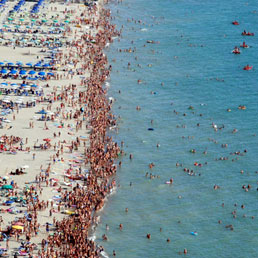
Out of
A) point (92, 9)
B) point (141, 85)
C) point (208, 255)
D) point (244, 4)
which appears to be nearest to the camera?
point (208, 255)

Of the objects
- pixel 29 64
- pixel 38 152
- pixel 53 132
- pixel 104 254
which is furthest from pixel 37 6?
pixel 104 254

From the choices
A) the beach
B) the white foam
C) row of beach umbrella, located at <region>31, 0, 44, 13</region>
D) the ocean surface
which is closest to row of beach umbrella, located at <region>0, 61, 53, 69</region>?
the beach

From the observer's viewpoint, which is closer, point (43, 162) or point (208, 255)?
point (208, 255)

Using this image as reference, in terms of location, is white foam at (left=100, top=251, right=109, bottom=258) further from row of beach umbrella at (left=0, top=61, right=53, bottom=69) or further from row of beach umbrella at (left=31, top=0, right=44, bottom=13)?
row of beach umbrella at (left=31, top=0, right=44, bottom=13)

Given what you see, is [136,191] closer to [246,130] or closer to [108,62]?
[246,130]

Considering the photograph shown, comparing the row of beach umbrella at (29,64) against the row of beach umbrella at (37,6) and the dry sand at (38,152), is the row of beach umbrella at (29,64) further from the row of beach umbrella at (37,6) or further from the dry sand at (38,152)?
the row of beach umbrella at (37,6)

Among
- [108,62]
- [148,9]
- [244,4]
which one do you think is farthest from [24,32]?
[244,4]
